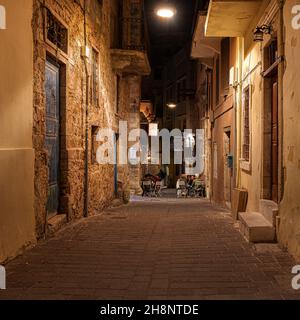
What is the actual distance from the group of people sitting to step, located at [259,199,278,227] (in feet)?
44.2

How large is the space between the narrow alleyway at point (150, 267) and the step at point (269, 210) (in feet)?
1.80

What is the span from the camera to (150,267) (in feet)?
17.2

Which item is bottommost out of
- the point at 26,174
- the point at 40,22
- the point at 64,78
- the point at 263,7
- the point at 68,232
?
the point at 68,232

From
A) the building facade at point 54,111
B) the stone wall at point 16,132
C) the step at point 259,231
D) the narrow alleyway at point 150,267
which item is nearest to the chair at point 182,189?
the building facade at point 54,111

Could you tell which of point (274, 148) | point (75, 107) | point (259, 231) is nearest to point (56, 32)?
point (75, 107)

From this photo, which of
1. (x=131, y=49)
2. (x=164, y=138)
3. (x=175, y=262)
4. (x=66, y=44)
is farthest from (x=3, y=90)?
(x=164, y=138)

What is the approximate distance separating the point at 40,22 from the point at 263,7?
409cm

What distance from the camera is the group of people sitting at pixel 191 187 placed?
21312 mm

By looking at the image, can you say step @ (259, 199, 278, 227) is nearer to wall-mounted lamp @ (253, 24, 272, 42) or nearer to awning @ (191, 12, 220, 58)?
wall-mounted lamp @ (253, 24, 272, 42)

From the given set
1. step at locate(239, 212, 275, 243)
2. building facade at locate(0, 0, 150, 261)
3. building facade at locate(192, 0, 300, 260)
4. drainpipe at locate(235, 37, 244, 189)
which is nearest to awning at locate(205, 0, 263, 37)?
building facade at locate(192, 0, 300, 260)

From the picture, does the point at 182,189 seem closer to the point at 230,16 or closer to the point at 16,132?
the point at 230,16

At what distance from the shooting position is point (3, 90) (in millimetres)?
5461

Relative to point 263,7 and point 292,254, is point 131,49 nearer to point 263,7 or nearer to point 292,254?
point 263,7

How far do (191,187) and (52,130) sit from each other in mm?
14686
